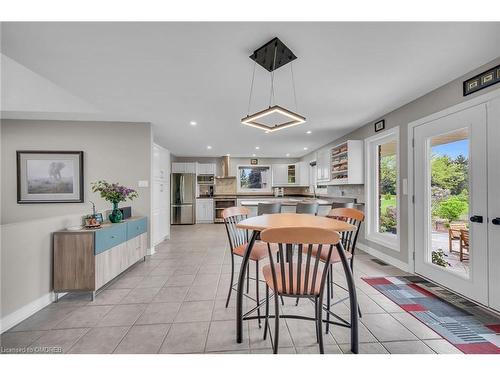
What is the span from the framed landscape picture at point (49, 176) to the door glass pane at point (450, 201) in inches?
212

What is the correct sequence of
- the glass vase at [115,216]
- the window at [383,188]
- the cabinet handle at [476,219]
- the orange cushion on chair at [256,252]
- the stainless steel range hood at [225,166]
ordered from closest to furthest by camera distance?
the orange cushion on chair at [256,252] < the cabinet handle at [476,219] < the glass vase at [115,216] < the window at [383,188] < the stainless steel range hood at [225,166]

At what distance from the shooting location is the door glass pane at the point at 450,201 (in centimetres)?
237

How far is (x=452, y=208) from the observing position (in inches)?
99.0

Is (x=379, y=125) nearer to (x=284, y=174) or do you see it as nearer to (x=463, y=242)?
(x=463, y=242)

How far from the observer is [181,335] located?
1.79m

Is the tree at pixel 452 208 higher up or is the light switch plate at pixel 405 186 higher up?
the light switch plate at pixel 405 186

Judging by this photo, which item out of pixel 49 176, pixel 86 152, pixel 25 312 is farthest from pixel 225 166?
pixel 25 312

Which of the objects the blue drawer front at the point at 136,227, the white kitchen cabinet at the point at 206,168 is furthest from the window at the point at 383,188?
the white kitchen cabinet at the point at 206,168

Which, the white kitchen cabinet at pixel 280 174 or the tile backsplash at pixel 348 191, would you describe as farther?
the white kitchen cabinet at pixel 280 174

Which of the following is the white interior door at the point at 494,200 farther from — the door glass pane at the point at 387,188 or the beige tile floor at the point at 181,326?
the door glass pane at the point at 387,188

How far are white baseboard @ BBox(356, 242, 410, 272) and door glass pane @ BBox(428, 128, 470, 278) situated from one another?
466 mm

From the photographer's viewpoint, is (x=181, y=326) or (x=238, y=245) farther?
(x=238, y=245)

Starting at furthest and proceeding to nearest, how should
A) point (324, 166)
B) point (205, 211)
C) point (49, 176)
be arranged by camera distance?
1. point (205, 211)
2. point (324, 166)
3. point (49, 176)

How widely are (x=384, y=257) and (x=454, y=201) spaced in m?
1.55
